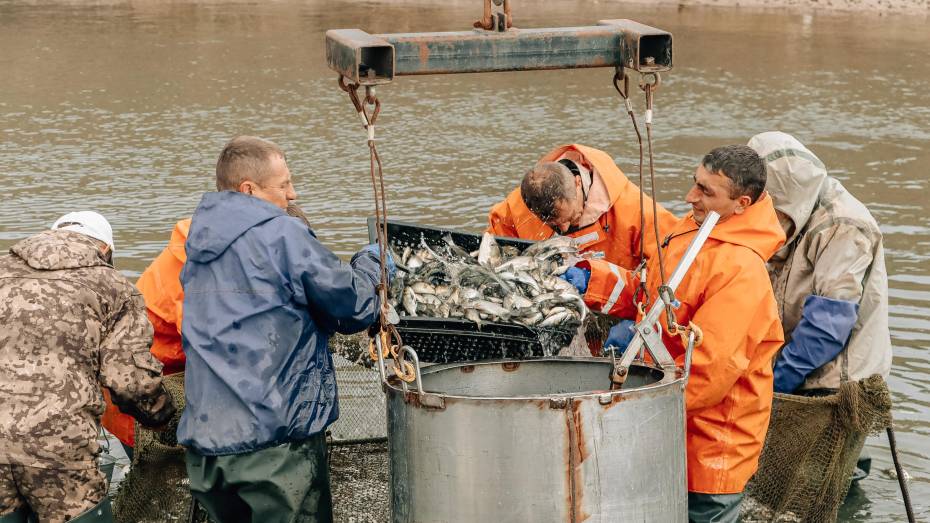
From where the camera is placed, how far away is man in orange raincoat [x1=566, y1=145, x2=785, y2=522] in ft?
14.9

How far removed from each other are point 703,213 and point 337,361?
3.17 metres

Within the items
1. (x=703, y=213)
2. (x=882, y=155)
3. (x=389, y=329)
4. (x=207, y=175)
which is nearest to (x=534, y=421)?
(x=389, y=329)

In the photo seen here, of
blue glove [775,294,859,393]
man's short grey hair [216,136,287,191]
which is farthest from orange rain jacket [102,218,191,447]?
blue glove [775,294,859,393]

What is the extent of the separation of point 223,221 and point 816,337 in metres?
2.89

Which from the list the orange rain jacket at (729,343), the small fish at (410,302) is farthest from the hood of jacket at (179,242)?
the orange rain jacket at (729,343)

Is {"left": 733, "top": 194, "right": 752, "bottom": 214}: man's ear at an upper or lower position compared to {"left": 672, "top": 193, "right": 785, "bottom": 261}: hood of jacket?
upper

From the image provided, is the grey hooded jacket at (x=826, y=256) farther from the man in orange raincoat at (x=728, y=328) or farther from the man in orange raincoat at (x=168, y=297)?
the man in orange raincoat at (x=168, y=297)

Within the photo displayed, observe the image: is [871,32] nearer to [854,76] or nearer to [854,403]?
[854,76]

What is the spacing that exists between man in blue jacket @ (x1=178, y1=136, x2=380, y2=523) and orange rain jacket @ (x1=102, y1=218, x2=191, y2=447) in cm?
100

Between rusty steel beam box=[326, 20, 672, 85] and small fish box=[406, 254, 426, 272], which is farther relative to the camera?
small fish box=[406, 254, 426, 272]

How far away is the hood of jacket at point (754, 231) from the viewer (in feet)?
15.3

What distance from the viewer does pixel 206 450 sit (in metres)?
4.23

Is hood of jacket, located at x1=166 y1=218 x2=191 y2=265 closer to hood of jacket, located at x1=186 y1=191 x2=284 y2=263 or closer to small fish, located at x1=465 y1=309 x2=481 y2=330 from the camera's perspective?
hood of jacket, located at x1=186 y1=191 x2=284 y2=263

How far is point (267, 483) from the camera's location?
431cm
